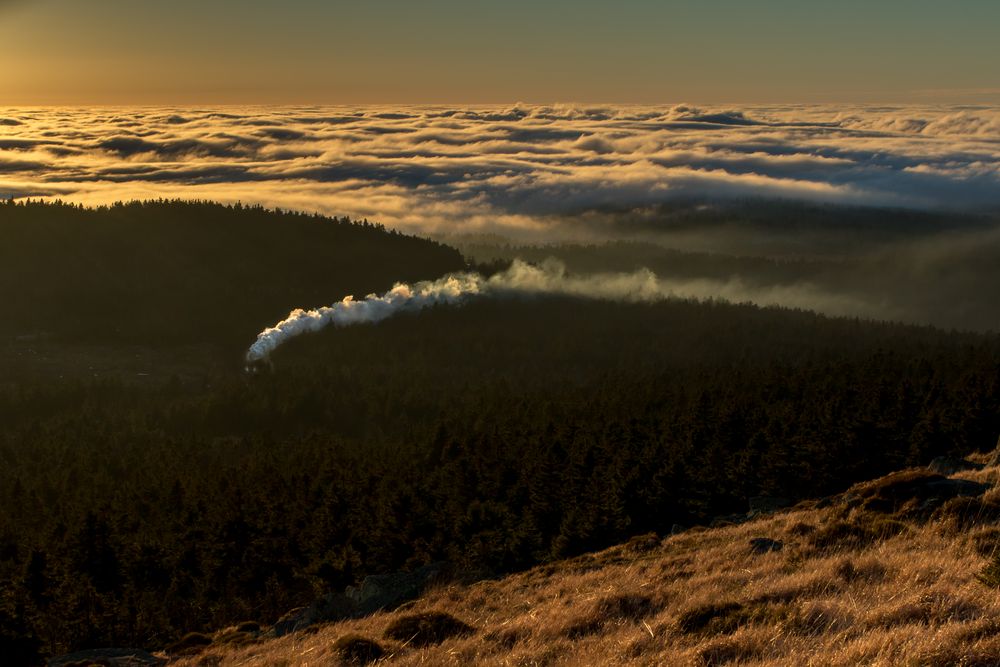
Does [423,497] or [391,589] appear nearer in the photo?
[391,589]

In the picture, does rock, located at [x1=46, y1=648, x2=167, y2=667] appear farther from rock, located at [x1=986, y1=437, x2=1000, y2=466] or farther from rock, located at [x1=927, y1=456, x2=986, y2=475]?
rock, located at [x1=986, y1=437, x2=1000, y2=466]

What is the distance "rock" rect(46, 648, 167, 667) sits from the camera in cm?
3941

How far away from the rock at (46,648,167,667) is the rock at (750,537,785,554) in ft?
85.3

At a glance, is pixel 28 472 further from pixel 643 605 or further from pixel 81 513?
pixel 643 605

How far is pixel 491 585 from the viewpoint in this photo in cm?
4244

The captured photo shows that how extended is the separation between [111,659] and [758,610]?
104 feet

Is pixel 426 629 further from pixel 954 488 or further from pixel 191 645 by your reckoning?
pixel 191 645

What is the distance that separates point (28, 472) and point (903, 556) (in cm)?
14120

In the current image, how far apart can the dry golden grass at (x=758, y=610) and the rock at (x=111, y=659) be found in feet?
7.33

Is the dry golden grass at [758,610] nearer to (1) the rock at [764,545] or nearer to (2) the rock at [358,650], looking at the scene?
Answer: (2) the rock at [358,650]

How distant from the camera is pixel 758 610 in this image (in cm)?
2088

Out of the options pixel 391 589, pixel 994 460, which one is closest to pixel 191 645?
pixel 391 589

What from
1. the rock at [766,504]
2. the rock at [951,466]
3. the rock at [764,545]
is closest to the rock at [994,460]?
the rock at [951,466]

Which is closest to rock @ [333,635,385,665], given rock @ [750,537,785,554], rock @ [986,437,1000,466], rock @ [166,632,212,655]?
rock @ [750,537,785,554]
